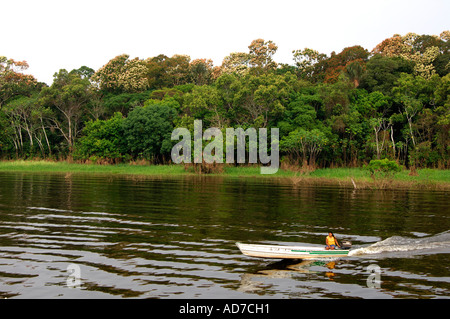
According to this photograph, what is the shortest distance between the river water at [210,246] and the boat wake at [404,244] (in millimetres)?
46

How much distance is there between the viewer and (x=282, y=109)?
55.6 meters

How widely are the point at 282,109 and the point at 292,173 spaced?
9392mm

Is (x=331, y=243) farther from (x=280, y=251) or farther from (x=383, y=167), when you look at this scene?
(x=383, y=167)

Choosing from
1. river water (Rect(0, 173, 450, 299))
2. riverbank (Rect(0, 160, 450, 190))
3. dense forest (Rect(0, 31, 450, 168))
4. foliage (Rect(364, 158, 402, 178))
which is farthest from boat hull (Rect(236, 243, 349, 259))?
dense forest (Rect(0, 31, 450, 168))

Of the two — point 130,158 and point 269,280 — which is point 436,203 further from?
point 130,158

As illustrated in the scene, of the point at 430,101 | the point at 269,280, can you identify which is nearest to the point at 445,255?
the point at 269,280

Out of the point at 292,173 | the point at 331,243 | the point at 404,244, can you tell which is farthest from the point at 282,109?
the point at 331,243

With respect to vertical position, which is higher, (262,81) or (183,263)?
(262,81)

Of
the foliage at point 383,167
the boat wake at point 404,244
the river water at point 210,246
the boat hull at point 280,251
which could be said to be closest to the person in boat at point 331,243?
the boat hull at point 280,251

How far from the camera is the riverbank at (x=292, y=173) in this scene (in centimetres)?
A: 3991

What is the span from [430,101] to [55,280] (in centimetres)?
5286

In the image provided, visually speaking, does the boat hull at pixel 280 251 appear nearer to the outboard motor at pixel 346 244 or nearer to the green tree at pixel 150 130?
the outboard motor at pixel 346 244

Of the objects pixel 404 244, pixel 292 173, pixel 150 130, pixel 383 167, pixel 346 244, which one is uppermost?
pixel 150 130

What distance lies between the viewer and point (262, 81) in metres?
56.9
